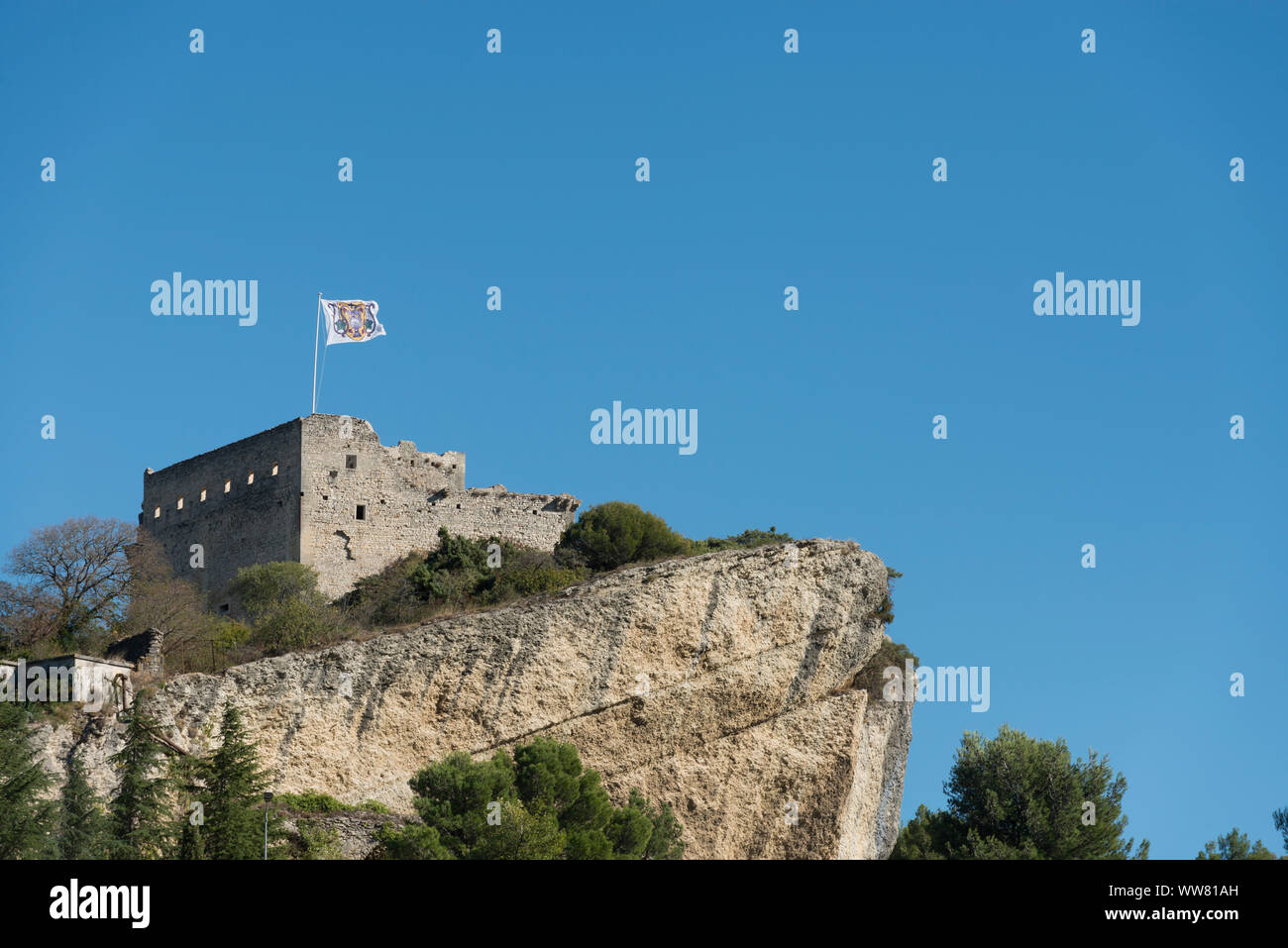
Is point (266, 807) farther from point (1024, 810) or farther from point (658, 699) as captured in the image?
point (1024, 810)

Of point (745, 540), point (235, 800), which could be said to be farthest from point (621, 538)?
point (235, 800)

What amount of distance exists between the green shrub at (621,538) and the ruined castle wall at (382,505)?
2967mm

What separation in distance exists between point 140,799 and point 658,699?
12.2 metres

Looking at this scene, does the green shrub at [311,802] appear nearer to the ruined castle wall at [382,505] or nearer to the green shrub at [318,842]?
the green shrub at [318,842]

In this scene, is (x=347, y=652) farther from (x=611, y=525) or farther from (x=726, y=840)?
(x=611, y=525)

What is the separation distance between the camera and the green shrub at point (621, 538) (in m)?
52.2

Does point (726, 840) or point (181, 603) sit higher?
point (181, 603)

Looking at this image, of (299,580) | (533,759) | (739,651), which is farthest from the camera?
(299,580)

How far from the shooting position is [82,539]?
49.8 meters

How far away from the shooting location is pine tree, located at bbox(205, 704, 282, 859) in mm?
30703

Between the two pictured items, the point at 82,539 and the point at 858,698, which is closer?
the point at 858,698
